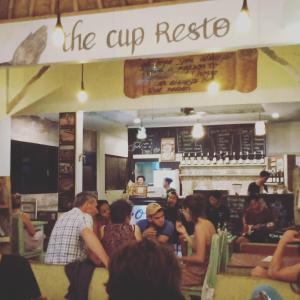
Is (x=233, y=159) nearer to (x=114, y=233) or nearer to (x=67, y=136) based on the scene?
(x=67, y=136)

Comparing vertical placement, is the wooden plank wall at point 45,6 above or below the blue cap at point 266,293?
above

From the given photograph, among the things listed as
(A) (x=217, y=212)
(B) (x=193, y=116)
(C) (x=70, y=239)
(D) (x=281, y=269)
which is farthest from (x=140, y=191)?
(D) (x=281, y=269)

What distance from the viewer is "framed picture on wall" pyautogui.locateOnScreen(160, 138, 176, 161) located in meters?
12.5

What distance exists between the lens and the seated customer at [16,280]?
9.96 ft

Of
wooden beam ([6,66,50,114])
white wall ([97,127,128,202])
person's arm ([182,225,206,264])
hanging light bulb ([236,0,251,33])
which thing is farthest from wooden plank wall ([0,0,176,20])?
white wall ([97,127,128,202])

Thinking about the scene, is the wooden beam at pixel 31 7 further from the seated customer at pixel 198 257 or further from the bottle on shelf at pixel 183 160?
the bottle on shelf at pixel 183 160

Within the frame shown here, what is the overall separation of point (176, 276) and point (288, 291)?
1990 millimetres

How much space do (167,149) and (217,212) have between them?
5.01 metres

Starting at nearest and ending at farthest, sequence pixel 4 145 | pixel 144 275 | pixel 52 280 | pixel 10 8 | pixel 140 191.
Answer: pixel 144 275
pixel 52 280
pixel 10 8
pixel 4 145
pixel 140 191

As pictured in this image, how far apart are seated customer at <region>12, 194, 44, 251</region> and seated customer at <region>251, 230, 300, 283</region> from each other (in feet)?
12.9

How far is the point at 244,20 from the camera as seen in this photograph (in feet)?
12.1

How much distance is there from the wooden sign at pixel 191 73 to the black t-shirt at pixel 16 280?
501 centimetres

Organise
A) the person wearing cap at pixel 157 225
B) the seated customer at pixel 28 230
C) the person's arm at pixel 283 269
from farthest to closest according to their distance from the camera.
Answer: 1. the seated customer at pixel 28 230
2. the person wearing cap at pixel 157 225
3. the person's arm at pixel 283 269

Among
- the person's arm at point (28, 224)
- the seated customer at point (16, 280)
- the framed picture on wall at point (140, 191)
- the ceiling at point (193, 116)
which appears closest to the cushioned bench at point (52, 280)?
the seated customer at point (16, 280)
